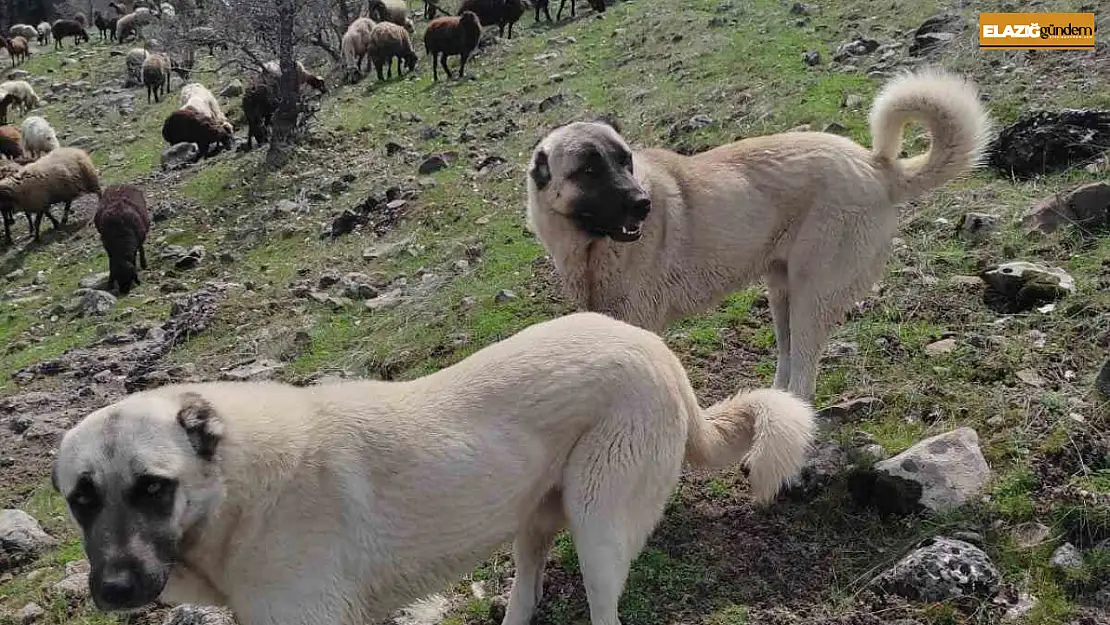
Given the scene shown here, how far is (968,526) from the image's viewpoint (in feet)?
14.5

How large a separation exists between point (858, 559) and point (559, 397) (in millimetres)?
1851

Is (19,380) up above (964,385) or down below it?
below

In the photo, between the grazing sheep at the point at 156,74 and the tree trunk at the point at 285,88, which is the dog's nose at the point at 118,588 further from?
the grazing sheep at the point at 156,74

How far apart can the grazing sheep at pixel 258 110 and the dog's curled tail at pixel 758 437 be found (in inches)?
666

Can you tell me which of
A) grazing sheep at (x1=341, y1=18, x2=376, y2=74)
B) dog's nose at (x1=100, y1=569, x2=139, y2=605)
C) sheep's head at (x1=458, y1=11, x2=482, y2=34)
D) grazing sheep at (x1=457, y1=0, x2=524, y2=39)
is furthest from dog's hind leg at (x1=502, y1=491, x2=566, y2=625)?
grazing sheep at (x1=457, y1=0, x2=524, y2=39)

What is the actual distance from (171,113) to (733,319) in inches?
791

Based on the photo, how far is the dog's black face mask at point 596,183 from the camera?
5.72 meters

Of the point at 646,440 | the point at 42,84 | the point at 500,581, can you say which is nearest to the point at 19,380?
the point at 500,581

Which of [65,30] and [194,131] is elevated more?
[65,30]

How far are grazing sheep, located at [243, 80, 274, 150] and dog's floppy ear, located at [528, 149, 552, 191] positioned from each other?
1450 cm

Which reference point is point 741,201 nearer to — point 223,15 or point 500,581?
point 500,581

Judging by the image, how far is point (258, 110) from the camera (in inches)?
773

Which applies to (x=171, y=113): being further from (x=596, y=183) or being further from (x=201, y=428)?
(x=201, y=428)

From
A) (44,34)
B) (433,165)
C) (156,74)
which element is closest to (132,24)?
(44,34)
